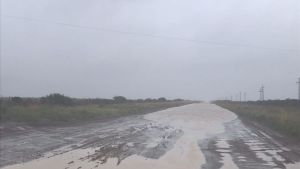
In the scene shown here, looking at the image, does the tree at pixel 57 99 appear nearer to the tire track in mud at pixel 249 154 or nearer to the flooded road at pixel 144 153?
the flooded road at pixel 144 153

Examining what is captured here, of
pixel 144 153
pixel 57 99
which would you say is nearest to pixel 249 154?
pixel 144 153

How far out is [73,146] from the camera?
1809 cm

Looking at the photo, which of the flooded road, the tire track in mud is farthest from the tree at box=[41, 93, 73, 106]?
the tire track in mud

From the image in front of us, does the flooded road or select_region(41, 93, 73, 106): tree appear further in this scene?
select_region(41, 93, 73, 106): tree

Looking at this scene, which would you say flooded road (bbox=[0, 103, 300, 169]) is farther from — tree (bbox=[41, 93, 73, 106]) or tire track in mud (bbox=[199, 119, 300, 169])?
tree (bbox=[41, 93, 73, 106])

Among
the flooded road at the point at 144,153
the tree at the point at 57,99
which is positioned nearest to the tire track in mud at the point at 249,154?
the flooded road at the point at 144,153

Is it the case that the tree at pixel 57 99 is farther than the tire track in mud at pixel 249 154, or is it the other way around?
the tree at pixel 57 99

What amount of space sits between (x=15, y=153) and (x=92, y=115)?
27.1 metres

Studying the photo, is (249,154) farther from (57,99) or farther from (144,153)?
(57,99)

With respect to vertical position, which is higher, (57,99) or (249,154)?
(57,99)

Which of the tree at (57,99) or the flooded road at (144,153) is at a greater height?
the tree at (57,99)

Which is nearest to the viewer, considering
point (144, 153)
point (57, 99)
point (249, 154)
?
point (249, 154)

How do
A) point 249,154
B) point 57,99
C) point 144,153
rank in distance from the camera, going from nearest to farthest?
point 249,154 → point 144,153 → point 57,99

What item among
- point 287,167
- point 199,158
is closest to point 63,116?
point 199,158
